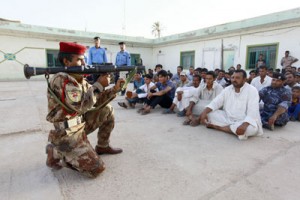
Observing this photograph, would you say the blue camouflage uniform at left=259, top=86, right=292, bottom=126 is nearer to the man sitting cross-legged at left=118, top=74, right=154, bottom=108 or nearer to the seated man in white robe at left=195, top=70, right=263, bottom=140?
the seated man in white robe at left=195, top=70, right=263, bottom=140

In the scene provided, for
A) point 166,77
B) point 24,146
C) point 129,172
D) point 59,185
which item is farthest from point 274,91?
point 24,146

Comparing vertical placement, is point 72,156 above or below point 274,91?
below

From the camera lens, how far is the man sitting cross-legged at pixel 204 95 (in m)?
3.74

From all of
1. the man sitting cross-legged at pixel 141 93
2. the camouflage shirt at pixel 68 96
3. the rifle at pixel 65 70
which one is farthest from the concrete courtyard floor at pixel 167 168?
the man sitting cross-legged at pixel 141 93

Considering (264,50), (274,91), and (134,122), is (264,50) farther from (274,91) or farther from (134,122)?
(134,122)

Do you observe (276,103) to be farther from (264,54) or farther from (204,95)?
(264,54)

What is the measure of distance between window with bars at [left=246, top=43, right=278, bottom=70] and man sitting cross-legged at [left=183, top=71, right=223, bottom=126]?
659 cm

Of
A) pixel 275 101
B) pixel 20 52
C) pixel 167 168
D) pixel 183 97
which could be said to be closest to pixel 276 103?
pixel 275 101

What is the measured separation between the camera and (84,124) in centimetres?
198

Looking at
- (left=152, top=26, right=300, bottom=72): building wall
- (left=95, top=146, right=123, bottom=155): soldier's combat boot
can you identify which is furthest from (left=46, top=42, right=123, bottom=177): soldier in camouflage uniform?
(left=152, top=26, right=300, bottom=72): building wall

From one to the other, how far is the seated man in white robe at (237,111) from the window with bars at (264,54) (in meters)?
7.10

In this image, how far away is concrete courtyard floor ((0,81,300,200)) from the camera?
5.23 feet

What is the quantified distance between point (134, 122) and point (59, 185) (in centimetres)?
200

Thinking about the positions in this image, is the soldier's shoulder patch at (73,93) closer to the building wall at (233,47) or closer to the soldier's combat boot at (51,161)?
the soldier's combat boot at (51,161)
